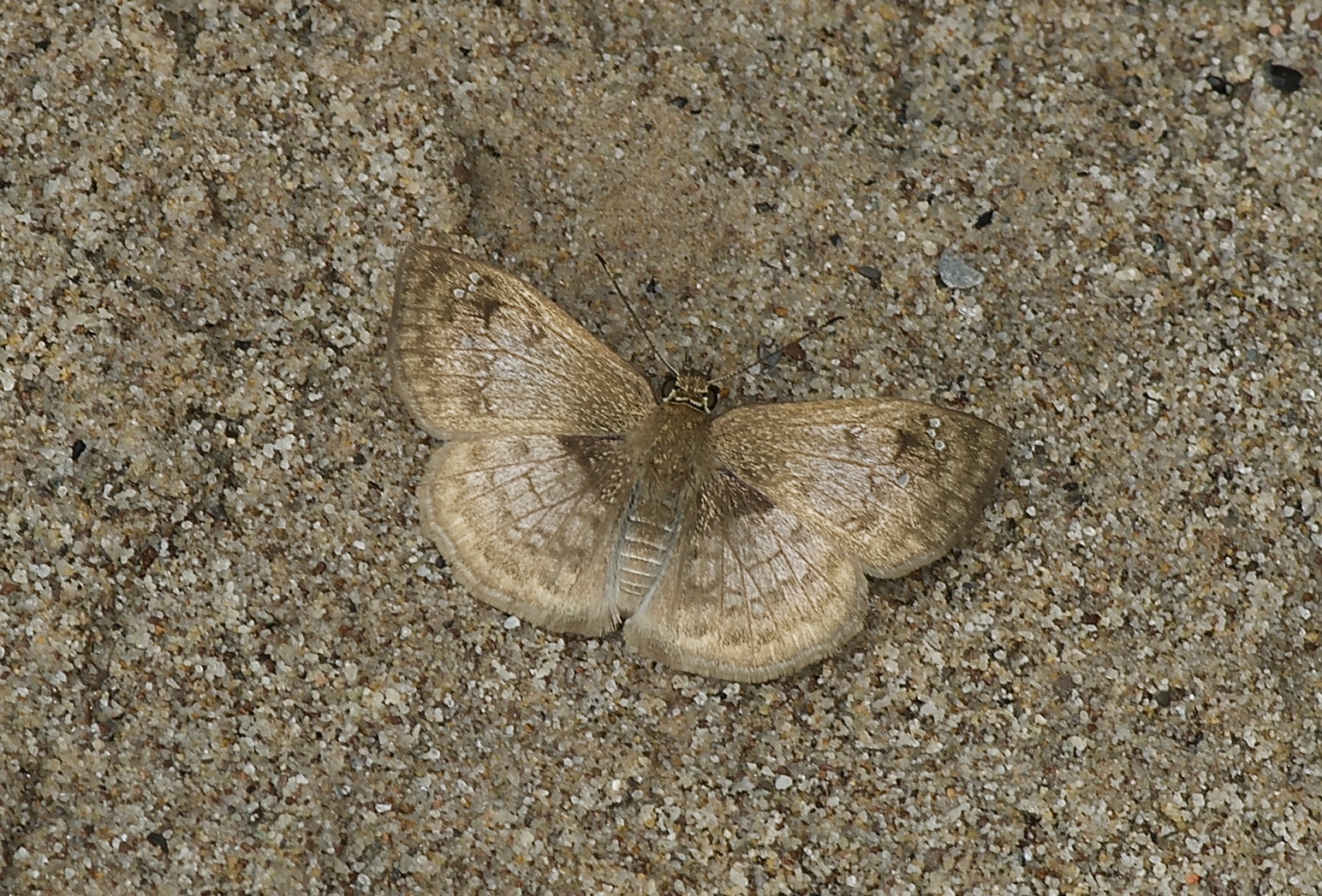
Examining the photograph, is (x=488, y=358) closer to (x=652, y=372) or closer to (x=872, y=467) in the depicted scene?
(x=652, y=372)

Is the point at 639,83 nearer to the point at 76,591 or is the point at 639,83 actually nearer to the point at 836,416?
the point at 836,416

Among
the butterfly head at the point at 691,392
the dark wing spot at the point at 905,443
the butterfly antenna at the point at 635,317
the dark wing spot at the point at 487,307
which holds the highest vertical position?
the dark wing spot at the point at 487,307

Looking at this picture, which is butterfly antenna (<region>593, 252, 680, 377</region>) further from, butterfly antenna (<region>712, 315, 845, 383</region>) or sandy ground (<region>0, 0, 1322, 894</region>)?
butterfly antenna (<region>712, 315, 845, 383</region>)

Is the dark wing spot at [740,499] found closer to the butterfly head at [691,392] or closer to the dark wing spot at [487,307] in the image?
the butterfly head at [691,392]

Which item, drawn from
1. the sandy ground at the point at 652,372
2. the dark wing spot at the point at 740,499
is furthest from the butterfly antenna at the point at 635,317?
the dark wing spot at the point at 740,499

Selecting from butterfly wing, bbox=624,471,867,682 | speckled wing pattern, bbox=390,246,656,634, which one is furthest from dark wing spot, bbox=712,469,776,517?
speckled wing pattern, bbox=390,246,656,634

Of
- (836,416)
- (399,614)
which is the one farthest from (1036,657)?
(399,614)
